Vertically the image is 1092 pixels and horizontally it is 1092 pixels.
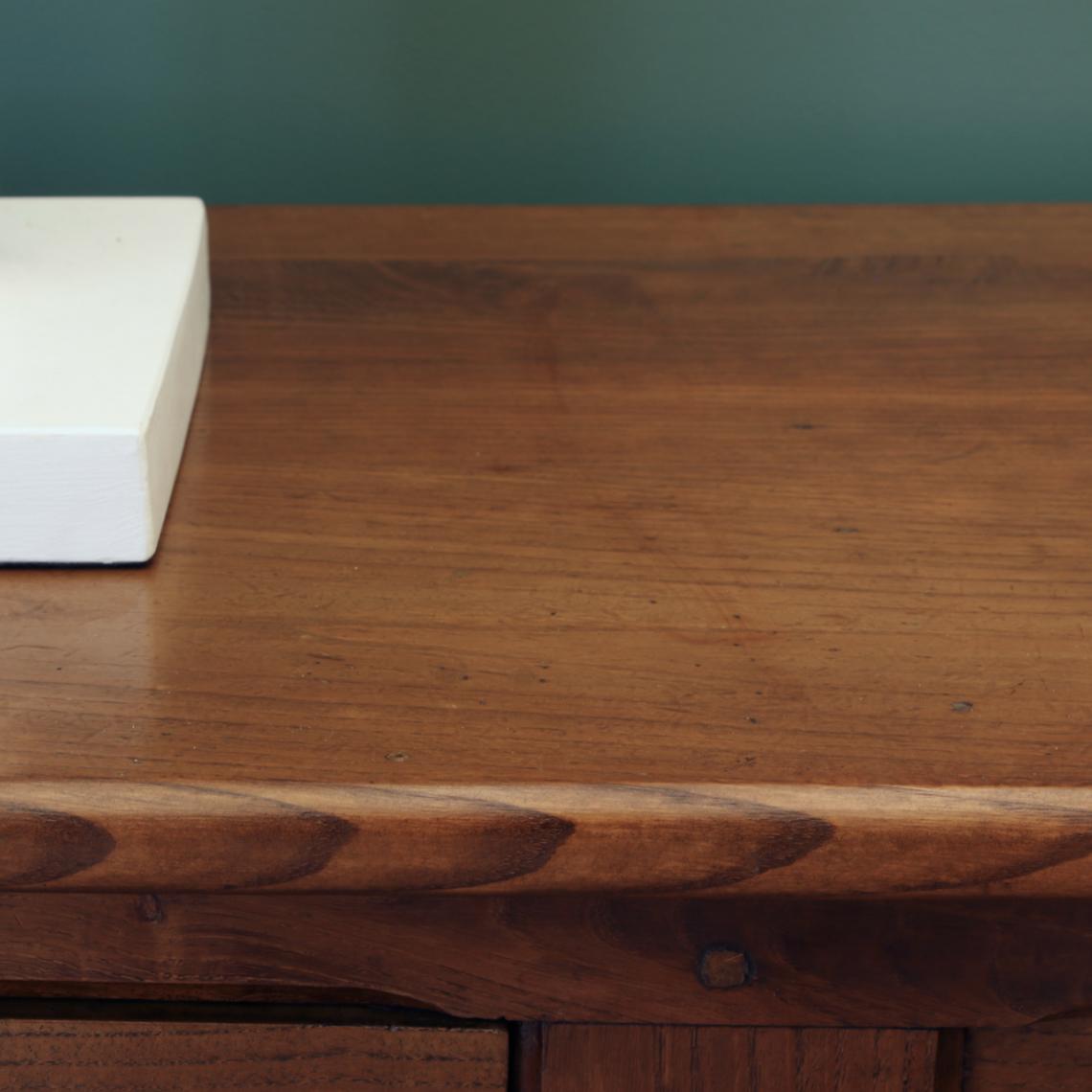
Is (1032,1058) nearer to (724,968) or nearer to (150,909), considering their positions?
(724,968)

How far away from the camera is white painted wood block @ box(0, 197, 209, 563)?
1.31ft

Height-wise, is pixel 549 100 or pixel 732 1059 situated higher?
pixel 549 100

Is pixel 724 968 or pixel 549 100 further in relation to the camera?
pixel 549 100

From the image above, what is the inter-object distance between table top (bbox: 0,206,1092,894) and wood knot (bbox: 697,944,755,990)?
51 millimetres

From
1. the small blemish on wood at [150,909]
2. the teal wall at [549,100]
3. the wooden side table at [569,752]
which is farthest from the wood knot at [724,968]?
the teal wall at [549,100]

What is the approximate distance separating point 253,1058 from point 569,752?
0.14 meters

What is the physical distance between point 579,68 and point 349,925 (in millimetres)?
580

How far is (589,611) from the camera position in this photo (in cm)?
39

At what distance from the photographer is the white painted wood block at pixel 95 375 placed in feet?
1.31

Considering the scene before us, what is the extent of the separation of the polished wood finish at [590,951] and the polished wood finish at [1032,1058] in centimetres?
2

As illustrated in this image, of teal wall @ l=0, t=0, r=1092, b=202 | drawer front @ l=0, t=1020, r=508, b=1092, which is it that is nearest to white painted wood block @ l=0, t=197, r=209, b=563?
drawer front @ l=0, t=1020, r=508, b=1092

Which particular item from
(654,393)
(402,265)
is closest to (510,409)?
(654,393)

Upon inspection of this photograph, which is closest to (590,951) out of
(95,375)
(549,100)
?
(95,375)

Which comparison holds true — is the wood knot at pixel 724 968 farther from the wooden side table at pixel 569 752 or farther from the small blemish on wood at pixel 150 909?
the small blemish on wood at pixel 150 909
